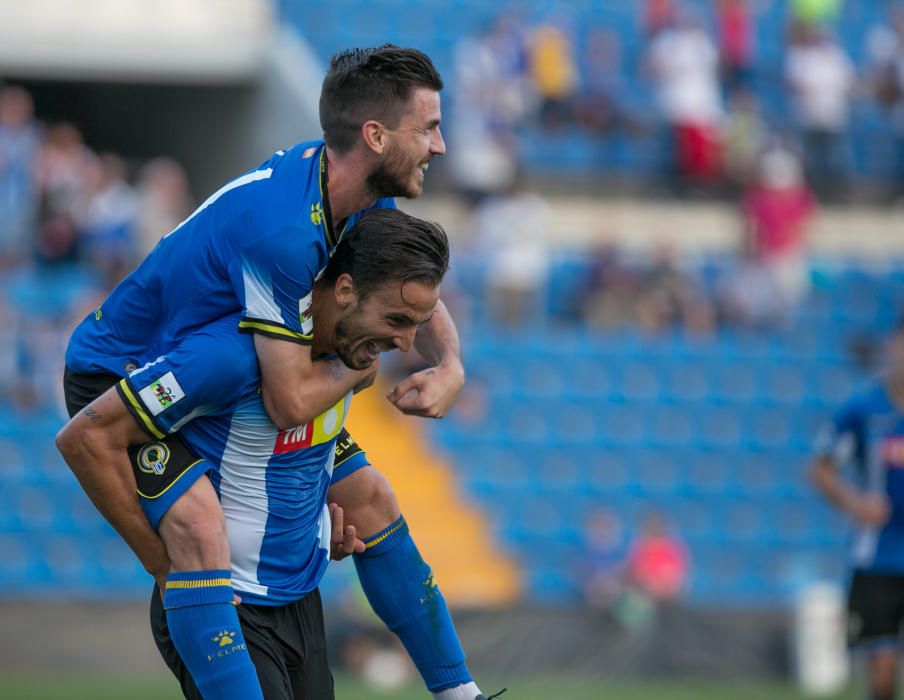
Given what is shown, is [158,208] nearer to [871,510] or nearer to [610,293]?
[610,293]

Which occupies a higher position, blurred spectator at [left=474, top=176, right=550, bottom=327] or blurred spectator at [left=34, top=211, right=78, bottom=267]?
blurred spectator at [left=34, top=211, right=78, bottom=267]

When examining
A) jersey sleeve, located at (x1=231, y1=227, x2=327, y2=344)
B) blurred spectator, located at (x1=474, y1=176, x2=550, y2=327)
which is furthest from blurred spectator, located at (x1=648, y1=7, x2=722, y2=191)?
jersey sleeve, located at (x1=231, y1=227, x2=327, y2=344)

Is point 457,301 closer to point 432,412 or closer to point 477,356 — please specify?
point 477,356

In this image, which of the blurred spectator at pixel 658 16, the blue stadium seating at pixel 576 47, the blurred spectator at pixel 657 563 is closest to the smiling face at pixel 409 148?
the blurred spectator at pixel 657 563

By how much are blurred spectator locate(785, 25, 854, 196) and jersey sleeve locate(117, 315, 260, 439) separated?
15.0 meters

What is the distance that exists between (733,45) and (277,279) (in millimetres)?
15253

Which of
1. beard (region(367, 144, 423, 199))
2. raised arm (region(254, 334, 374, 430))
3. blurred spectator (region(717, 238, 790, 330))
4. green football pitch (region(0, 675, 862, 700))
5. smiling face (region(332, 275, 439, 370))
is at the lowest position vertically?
green football pitch (region(0, 675, 862, 700))

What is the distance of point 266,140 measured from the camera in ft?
58.9

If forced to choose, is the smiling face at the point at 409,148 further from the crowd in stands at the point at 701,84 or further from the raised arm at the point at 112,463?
the crowd in stands at the point at 701,84

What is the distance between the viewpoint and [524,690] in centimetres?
1097

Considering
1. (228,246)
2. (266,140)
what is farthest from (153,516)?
(266,140)

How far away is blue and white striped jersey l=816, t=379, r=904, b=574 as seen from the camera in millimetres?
7848

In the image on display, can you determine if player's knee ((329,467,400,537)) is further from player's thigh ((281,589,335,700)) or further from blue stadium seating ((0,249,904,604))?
blue stadium seating ((0,249,904,604))

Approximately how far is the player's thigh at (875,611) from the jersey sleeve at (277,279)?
15.4 ft
